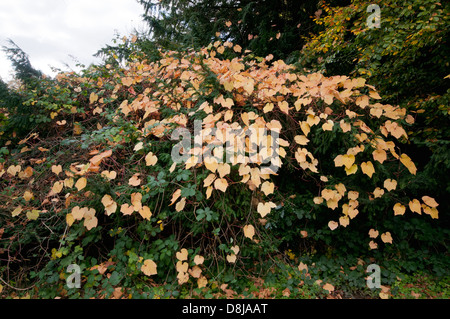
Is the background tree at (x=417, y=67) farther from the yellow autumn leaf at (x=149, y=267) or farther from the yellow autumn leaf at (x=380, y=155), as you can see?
the yellow autumn leaf at (x=149, y=267)

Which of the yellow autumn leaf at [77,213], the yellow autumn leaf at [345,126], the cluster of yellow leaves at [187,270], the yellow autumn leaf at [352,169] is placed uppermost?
the yellow autumn leaf at [345,126]

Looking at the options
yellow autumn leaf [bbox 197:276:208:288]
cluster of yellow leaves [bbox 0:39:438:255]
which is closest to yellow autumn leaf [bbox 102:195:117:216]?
cluster of yellow leaves [bbox 0:39:438:255]

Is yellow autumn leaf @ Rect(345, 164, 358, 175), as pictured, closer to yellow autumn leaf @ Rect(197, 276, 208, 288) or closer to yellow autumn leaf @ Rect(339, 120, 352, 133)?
yellow autumn leaf @ Rect(339, 120, 352, 133)

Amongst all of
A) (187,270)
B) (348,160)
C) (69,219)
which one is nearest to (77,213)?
(69,219)

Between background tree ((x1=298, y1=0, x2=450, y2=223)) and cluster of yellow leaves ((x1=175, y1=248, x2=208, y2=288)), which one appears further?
background tree ((x1=298, y1=0, x2=450, y2=223))

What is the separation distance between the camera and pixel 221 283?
1.89m

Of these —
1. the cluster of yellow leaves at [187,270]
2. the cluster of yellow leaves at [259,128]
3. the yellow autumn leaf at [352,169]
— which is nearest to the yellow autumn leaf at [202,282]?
the cluster of yellow leaves at [187,270]

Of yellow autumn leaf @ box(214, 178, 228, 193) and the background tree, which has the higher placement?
the background tree

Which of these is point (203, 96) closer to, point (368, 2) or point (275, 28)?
point (368, 2)

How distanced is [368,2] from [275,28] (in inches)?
90.0

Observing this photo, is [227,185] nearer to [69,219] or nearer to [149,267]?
[149,267]

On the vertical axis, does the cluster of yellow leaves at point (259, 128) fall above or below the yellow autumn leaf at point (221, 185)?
above
